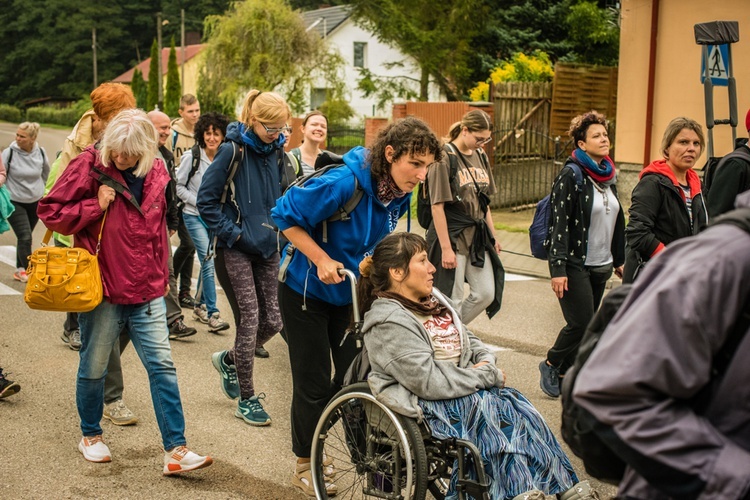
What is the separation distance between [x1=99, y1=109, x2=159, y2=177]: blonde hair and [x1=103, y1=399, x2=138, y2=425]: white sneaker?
5.57ft

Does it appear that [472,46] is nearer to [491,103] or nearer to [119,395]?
[491,103]

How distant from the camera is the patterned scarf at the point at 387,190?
452 cm

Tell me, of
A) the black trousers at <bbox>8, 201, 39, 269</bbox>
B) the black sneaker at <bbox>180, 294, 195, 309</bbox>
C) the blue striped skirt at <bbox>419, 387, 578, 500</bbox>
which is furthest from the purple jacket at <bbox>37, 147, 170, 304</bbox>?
the black trousers at <bbox>8, 201, 39, 269</bbox>

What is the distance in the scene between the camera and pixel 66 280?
4828 mm

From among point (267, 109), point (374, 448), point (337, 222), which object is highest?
point (267, 109)

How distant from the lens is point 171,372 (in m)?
5.05

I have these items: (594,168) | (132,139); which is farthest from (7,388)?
(594,168)

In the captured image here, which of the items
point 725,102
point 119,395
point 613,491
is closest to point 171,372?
point 119,395

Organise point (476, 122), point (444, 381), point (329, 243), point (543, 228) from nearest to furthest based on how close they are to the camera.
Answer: point (444, 381) < point (329, 243) < point (543, 228) < point (476, 122)

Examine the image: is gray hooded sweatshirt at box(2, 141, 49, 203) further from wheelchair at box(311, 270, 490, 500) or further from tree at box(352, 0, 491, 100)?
tree at box(352, 0, 491, 100)

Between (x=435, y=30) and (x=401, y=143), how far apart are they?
3116cm

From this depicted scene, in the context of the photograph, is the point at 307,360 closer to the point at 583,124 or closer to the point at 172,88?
the point at 583,124

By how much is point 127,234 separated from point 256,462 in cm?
144

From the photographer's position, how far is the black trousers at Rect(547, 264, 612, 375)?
624 cm
